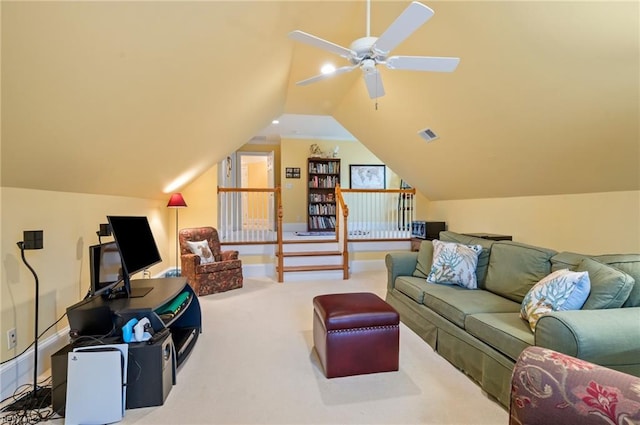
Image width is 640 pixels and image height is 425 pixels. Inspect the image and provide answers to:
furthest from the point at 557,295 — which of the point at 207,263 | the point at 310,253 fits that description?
the point at 207,263

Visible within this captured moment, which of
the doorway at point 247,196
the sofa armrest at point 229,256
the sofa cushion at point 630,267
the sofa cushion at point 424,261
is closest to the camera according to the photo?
the sofa cushion at point 630,267

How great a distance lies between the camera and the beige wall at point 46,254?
2.03 metres

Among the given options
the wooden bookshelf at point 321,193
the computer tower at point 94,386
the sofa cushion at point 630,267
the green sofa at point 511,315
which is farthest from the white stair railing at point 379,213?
the computer tower at point 94,386

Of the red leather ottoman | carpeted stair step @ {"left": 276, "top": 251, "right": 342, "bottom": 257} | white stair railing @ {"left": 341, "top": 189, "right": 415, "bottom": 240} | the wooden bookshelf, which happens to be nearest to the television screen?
the red leather ottoman

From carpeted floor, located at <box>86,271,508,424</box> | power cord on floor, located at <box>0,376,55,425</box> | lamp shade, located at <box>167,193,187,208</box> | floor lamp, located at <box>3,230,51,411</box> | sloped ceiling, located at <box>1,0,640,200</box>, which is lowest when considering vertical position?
carpeted floor, located at <box>86,271,508,424</box>

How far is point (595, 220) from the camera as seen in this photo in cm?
315

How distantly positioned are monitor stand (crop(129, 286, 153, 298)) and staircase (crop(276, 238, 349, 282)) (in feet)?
8.67

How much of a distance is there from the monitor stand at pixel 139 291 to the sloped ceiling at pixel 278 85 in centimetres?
101

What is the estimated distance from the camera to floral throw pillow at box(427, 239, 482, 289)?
116 inches

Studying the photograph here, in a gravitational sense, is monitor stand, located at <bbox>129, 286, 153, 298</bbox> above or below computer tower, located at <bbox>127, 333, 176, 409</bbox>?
above

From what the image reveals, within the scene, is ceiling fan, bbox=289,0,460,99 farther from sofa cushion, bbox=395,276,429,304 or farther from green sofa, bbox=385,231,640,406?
sofa cushion, bbox=395,276,429,304

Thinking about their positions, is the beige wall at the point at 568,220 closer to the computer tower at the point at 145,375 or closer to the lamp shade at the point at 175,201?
the computer tower at the point at 145,375

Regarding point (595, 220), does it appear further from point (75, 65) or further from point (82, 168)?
point (82, 168)

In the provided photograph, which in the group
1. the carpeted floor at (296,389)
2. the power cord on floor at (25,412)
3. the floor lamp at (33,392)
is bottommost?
the carpeted floor at (296,389)
